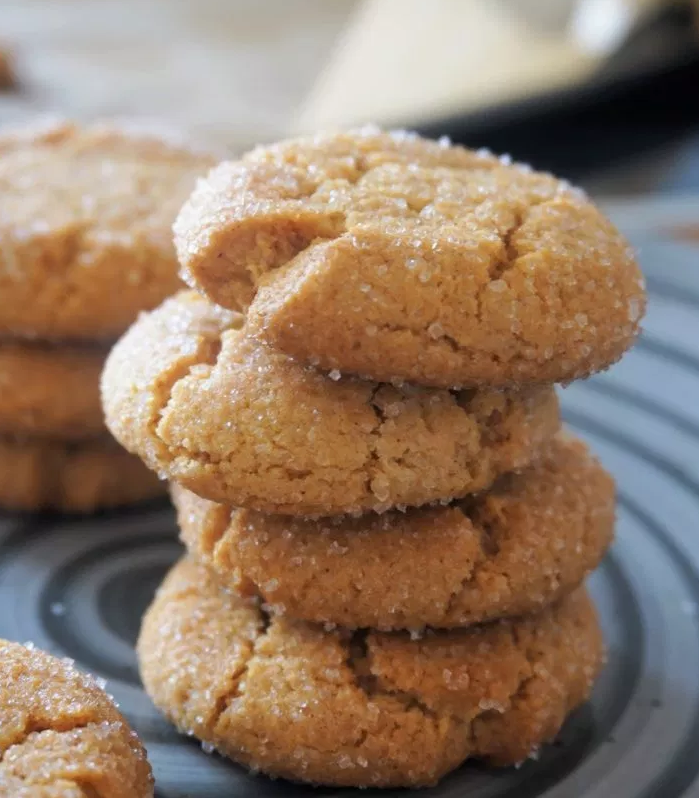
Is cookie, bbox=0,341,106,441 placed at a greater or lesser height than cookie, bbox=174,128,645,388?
lesser

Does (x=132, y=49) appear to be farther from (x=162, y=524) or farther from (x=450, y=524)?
(x=450, y=524)

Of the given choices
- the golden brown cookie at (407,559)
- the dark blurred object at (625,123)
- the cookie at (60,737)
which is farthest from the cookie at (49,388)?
the dark blurred object at (625,123)

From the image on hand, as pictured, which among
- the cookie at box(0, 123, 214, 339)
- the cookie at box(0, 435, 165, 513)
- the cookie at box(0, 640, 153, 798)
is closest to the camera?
the cookie at box(0, 640, 153, 798)

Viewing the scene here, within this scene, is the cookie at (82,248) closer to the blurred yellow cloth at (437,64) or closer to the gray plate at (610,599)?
→ the gray plate at (610,599)

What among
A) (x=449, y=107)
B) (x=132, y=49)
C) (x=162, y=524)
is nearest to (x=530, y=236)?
(x=162, y=524)

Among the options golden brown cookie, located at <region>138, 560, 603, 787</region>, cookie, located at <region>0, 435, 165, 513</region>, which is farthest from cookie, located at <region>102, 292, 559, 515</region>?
cookie, located at <region>0, 435, 165, 513</region>

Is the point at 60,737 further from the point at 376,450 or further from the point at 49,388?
the point at 49,388

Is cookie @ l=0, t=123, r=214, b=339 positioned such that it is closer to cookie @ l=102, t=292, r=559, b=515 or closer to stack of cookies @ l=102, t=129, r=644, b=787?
stack of cookies @ l=102, t=129, r=644, b=787
